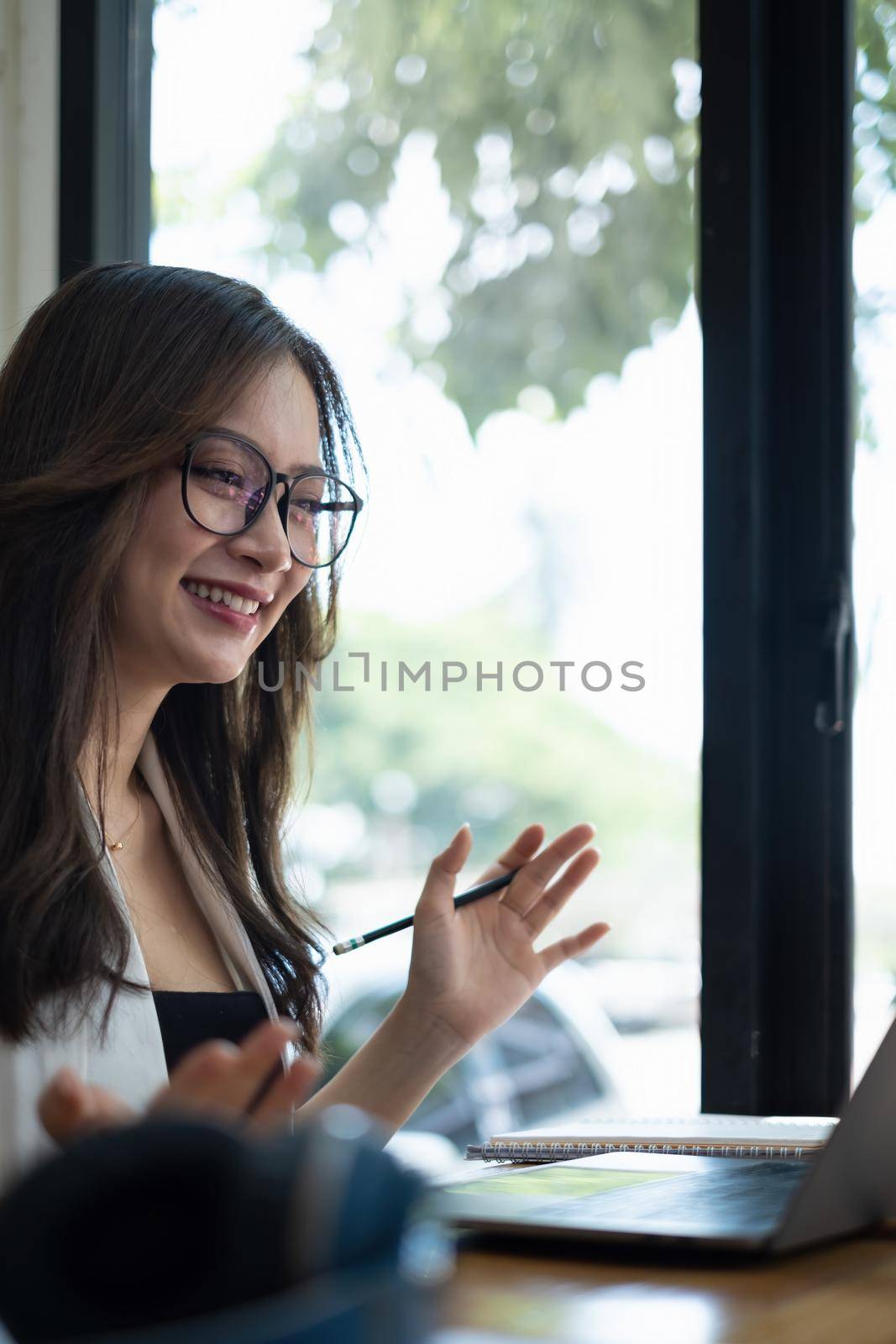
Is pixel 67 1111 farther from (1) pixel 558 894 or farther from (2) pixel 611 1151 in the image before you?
(1) pixel 558 894

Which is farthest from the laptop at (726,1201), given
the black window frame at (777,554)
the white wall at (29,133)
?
the white wall at (29,133)

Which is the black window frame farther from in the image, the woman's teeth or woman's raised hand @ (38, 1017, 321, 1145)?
woman's raised hand @ (38, 1017, 321, 1145)

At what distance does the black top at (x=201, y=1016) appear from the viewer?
1343 millimetres

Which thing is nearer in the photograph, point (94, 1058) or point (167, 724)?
point (94, 1058)

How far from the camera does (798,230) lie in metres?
1.84

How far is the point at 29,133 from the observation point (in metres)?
2.21

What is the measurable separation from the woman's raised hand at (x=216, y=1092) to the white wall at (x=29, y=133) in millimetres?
1854

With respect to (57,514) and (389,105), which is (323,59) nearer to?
(389,105)

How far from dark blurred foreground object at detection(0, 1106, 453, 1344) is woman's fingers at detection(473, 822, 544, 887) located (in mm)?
924

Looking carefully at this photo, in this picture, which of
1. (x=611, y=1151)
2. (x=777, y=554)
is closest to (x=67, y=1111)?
(x=611, y=1151)

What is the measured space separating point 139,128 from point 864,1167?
2067mm

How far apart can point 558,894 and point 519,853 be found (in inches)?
2.2

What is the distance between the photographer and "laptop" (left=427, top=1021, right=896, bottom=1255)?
26.5 inches

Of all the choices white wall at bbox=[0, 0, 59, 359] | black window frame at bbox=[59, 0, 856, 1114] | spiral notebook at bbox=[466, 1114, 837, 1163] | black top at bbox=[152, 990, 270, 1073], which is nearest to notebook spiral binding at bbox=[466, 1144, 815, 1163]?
spiral notebook at bbox=[466, 1114, 837, 1163]
